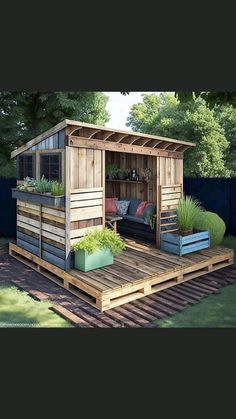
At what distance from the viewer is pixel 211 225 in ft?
29.0

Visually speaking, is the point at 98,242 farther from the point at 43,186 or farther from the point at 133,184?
the point at 133,184

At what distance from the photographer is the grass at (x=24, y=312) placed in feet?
18.3

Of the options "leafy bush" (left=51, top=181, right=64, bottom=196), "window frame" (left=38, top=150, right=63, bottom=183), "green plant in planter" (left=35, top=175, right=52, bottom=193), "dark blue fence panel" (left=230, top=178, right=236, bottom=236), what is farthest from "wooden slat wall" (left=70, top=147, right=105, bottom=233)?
"dark blue fence panel" (left=230, top=178, right=236, bottom=236)

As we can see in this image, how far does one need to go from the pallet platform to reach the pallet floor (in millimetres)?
115

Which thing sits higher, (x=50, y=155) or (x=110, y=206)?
(x=50, y=155)

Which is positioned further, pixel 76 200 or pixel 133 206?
pixel 133 206

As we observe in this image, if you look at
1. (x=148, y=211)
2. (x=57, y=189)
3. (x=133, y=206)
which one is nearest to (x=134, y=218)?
(x=148, y=211)

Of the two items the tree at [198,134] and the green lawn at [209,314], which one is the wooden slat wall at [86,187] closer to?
the green lawn at [209,314]

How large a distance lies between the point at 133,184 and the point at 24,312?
557 centimetres

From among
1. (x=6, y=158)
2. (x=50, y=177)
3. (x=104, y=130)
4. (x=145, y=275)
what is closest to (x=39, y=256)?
(x=50, y=177)

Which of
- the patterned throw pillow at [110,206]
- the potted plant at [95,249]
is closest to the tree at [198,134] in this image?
the patterned throw pillow at [110,206]

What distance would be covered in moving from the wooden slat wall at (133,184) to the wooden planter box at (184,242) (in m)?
1.74

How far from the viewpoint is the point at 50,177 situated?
7.74m

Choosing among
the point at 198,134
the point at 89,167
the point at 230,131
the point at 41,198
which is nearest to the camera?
the point at 89,167
